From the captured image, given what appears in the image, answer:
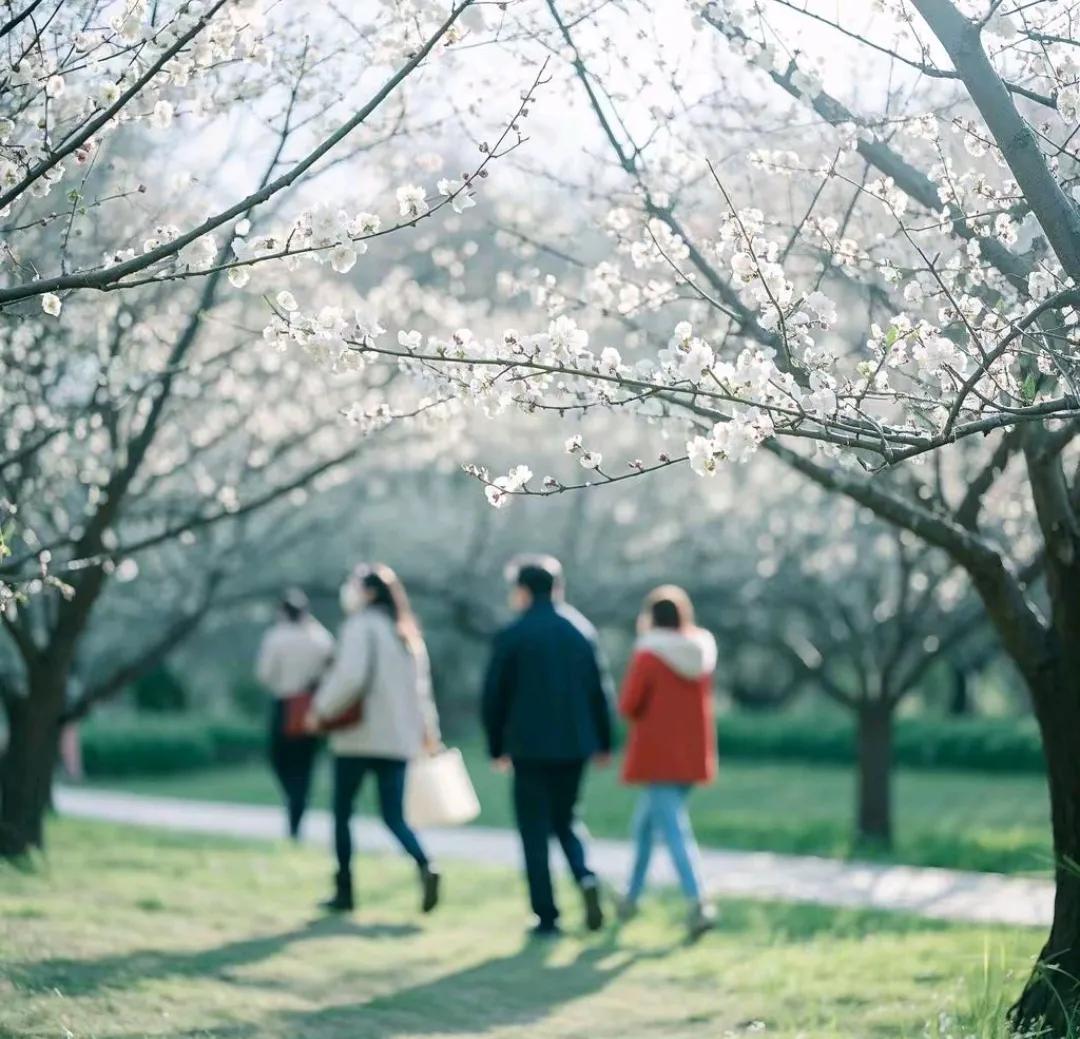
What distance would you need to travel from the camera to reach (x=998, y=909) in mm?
8750

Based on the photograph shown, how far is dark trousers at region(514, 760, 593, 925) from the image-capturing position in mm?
8023

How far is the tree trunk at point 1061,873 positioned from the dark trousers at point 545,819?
118 inches

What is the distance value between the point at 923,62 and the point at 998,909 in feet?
18.3

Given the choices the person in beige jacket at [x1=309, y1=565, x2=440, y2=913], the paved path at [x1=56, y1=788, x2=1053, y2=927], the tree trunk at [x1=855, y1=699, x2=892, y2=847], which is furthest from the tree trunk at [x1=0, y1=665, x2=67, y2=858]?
the tree trunk at [x1=855, y1=699, x2=892, y2=847]

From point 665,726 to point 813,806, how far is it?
33.7 feet

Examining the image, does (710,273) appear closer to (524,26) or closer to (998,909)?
(524,26)

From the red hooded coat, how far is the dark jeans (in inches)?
49.8

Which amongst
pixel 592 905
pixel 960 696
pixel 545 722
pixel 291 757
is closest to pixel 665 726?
pixel 545 722

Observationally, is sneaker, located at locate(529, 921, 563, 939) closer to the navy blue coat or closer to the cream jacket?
the navy blue coat

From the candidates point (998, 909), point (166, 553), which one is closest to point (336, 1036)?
point (998, 909)

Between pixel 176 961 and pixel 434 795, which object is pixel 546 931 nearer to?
pixel 434 795

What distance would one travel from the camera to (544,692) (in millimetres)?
8062

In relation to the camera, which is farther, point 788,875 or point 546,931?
point 788,875

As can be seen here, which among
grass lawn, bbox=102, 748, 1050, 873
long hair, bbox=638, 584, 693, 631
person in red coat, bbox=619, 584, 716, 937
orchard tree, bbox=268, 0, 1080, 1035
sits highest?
orchard tree, bbox=268, 0, 1080, 1035
